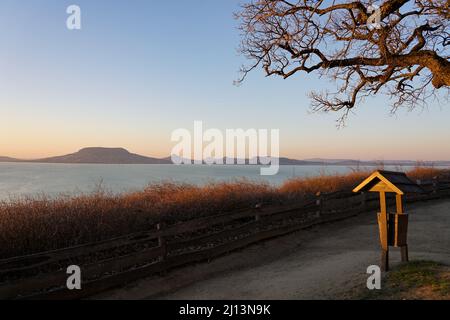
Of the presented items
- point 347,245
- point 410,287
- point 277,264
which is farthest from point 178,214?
point 410,287

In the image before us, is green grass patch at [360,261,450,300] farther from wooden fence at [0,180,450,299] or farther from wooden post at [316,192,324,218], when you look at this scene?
wooden post at [316,192,324,218]

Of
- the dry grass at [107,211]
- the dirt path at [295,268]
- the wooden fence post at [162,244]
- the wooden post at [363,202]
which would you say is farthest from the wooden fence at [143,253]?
the wooden post at [363,202]

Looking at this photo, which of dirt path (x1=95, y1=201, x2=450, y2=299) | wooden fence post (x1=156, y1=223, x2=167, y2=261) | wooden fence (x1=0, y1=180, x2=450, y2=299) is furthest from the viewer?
wooden fence post (x1=156, y1=223, x2=167, y2=261)

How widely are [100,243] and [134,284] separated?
1.22m

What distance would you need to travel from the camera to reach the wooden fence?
7.63 metres

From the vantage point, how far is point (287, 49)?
1173 centimetres

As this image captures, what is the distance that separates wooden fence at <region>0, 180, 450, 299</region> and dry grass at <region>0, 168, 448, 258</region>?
2.15 feet

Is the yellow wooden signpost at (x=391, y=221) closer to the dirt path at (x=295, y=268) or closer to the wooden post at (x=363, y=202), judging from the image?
the dirt path at (x=295, y=268)

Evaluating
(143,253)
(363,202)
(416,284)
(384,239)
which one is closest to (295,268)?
(384,239)

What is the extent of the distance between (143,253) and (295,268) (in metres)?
3.76

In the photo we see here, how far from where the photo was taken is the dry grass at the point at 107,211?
1007cm

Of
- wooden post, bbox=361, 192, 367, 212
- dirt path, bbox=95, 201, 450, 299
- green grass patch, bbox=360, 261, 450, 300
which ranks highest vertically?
wooden post, bbox=361, 192, 367, 212

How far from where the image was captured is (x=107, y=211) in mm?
12117

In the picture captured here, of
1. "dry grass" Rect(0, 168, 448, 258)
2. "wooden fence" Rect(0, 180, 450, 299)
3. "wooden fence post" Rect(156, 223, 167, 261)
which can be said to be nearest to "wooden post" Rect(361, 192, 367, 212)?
"wooden fence" Rect(0, 180, 450, 299)
